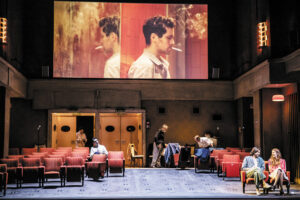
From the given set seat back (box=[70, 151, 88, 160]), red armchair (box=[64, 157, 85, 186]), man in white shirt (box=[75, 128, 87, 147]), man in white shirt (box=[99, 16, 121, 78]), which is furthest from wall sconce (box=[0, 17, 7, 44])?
red armchair (box=[64, 157, 85, 186])

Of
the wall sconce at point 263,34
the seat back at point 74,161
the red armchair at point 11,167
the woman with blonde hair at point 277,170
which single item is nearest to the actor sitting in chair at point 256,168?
the woman with blonde hair at point 277,170

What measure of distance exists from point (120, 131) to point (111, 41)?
4.27m

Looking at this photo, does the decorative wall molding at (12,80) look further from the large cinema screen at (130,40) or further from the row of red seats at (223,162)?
the row of red seats at (223,162)

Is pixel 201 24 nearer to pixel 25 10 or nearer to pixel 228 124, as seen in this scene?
pixel 228 124

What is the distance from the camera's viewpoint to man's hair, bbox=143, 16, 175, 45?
63.5 feet

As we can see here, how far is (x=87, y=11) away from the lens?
63.1 feet

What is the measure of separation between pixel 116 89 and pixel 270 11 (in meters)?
7.78

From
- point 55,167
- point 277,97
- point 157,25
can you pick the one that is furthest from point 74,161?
point 157,25

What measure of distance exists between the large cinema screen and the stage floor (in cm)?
662

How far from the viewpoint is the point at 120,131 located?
19.1 metres

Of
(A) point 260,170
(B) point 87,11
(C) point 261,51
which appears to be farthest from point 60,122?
(A) point 260,170

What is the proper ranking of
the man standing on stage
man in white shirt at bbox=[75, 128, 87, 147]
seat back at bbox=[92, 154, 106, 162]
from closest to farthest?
seat back at bbox=[92, 154, 106, 162] < the man standing on stage < man in white shirt at bbox=[75, 128, 87, 147]

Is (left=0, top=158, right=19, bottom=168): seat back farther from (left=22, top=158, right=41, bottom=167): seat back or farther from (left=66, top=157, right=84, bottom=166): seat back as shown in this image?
(left=66, top=157, right=84, bottom=166): seat back

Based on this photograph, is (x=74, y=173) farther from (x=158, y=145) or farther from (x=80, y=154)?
(x=158, y=145)
